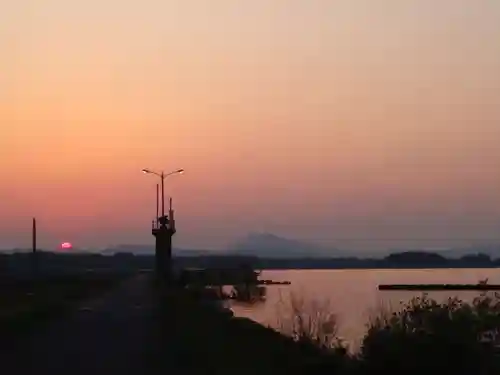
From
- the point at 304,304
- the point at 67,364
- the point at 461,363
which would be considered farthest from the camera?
the point at 304,304

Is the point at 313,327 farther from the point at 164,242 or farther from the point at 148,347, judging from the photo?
the point at 164,242

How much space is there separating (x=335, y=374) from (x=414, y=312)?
7.79 m

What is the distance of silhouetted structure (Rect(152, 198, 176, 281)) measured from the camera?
3359 inches

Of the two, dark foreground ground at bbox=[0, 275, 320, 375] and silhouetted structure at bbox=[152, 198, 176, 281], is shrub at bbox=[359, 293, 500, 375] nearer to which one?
dark foreground ground at bbox=[0, 275, 320, 375]

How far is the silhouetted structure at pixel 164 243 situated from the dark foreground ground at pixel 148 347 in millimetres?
37572

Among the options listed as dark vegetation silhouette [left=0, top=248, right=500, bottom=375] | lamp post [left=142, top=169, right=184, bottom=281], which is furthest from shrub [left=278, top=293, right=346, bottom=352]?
lamp post [left=142, top=169, right=184, bottom=281]

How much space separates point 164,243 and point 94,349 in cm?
5801

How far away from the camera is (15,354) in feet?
90.8

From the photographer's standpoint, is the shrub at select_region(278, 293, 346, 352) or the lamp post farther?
the lamp post

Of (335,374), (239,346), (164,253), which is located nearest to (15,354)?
(239,346)

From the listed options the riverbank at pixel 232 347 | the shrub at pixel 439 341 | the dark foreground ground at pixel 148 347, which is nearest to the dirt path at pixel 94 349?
the dark foreground ground at pixel 148 347

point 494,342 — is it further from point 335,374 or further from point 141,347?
point 141,347

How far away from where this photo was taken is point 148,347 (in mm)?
29531

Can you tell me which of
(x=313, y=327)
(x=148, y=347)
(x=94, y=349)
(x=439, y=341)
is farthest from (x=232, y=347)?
(x=439, y=341)
